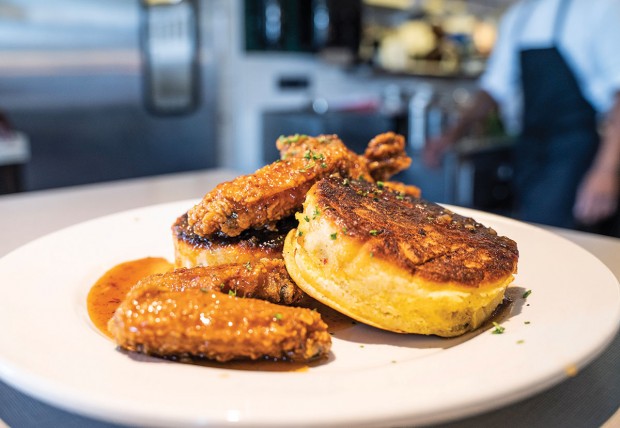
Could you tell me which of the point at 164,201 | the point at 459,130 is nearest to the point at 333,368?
the point at 164,201

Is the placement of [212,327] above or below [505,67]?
below

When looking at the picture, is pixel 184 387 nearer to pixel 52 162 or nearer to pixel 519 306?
pixel 519 306

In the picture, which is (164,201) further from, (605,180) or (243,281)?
(605,180)

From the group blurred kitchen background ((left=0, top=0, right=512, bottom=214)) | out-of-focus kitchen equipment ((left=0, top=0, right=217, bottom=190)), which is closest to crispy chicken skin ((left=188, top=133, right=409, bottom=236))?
blurred kitchen background ((left=0, top=0, right=512, bottom=214))

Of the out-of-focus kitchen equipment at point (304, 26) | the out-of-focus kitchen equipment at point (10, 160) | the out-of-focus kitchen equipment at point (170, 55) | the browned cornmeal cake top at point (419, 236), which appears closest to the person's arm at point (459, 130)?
the out-of-focus kitchen equipment at point (304, 26)

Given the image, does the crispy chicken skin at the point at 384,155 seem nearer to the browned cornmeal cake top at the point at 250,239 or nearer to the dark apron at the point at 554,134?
the browned cornmeal cake top at the point at 250,239

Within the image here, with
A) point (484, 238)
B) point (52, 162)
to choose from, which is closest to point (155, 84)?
point (52, 162)

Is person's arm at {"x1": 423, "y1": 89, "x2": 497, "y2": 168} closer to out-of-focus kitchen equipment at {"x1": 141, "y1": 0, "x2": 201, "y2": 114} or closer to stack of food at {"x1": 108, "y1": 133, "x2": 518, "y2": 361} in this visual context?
A: out-of-focus kitchen equipment at {"x1": 141, "y1": 0, "x2": 201, "y2": 114}

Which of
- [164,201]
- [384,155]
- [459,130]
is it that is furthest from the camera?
[459,130]
